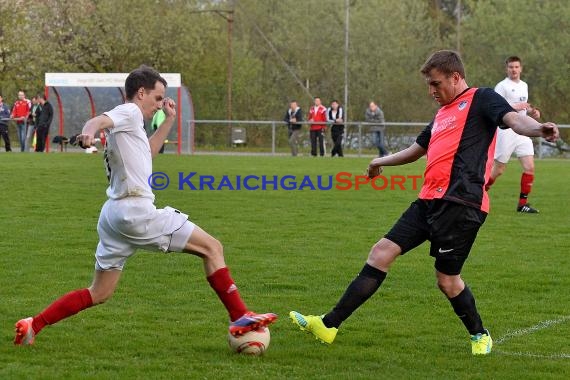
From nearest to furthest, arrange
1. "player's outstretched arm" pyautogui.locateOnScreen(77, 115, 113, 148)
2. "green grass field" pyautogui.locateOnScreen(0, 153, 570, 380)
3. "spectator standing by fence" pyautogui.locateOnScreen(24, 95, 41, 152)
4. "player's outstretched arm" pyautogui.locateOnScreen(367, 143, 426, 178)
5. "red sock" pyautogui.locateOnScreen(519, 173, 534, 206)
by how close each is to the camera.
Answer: "player's outstretched arm" pyautogui.locateOnScreen(77, 115, 113, 148) < "green grass field" pyautogui.locateOnScreen(0, 153, 570, 380) < "player's outstretched arm" pyautogui.locateOnScreen(367, 143, 426, 178) < "red sock" pyautogui.locateOnScreen(519, 173, 534, 206) < "spectator standing by fence" pyautogui.locateOnScreen(24, 95, 41, 152)

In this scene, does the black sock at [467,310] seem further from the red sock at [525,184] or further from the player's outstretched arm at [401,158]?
the red sock at [525,184]

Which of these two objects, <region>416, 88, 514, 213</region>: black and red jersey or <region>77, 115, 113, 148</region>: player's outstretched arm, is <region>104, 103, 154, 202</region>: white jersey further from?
<region>416, 88, 514, 213</region>: black and red jersey

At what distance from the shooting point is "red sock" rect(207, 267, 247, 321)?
20.4ft

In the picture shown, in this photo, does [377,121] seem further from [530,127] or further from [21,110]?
[530,127]

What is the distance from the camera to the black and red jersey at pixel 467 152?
6.11m

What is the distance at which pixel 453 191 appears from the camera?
6.11m

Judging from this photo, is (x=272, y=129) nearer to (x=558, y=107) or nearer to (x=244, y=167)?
(x=244, y=167)

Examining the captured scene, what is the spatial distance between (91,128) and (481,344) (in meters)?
2.57

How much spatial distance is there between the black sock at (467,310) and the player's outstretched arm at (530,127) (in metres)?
1.07

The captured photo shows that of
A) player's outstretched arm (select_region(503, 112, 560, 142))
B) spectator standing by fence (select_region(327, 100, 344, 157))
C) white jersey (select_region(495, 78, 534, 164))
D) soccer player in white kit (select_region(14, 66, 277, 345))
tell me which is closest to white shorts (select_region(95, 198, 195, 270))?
soccer player in white kit (select_region(14, 66, 277, 345))

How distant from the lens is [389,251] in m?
6.29

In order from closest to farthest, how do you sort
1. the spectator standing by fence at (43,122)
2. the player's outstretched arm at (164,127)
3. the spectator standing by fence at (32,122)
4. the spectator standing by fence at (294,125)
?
the player's outstretched arm at (164,127), the spectator standing by fence at (43,122), the spectator standing by fence at (32,122), the spectator standing by fence at (294,125)

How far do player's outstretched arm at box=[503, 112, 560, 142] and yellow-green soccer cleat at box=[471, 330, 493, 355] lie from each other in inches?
50.4

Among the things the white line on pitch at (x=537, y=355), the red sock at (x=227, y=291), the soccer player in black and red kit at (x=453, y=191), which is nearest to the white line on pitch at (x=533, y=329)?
the white line on pitch at (x=537, y=355)
